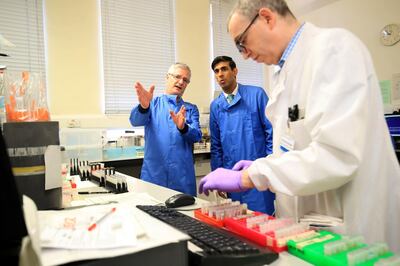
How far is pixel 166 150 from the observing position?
7.42ft

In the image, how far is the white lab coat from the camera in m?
0.80

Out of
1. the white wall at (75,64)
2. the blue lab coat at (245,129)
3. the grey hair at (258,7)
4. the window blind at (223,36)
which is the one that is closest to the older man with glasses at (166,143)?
the blue lab coat at (245,129)

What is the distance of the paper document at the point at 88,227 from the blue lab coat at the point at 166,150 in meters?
1.59

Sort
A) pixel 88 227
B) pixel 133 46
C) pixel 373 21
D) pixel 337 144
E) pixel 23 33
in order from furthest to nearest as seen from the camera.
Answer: pixel 133 46, pixel 373 21, pixel 23 33, pixel 337 144, pixel 88 227

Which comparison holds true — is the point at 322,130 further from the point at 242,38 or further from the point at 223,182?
the point at 242,38

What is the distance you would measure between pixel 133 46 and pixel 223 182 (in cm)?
306

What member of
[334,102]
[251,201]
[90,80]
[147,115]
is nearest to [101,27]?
[90,80]

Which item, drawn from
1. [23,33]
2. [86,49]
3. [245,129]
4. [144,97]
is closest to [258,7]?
[144,97]

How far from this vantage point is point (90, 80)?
11.1 feet

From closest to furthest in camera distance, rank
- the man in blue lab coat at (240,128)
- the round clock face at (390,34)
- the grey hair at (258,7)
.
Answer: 1. the grey hair at (258,7)
2. the man in blue lab coat at (240,128)
3. the round clock face at (390,34)

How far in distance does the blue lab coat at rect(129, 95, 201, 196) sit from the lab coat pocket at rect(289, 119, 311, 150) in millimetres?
1316

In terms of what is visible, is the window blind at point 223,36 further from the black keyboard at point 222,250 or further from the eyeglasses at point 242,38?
the black keyboard at point 222,250

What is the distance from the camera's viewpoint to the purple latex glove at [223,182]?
0.95m

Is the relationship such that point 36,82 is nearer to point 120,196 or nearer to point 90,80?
point 120,196
